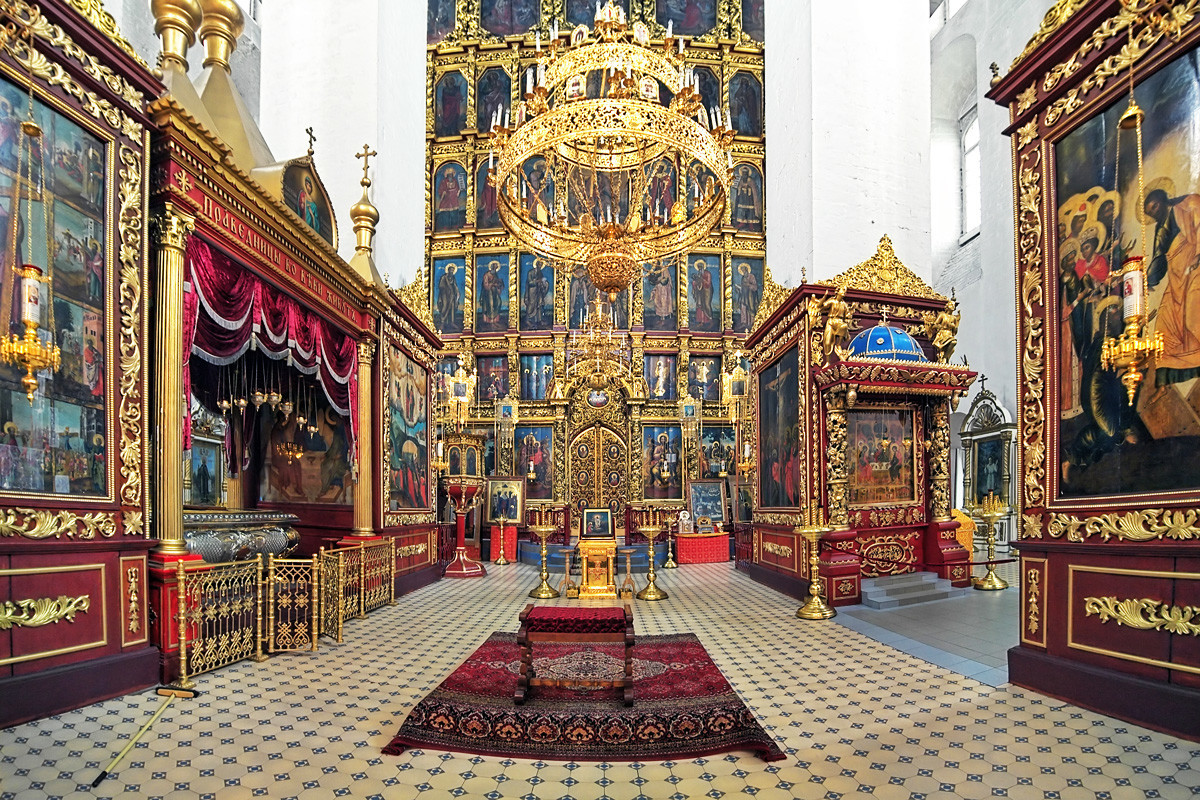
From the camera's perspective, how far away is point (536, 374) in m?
20.9

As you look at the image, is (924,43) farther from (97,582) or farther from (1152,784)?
(97,582)

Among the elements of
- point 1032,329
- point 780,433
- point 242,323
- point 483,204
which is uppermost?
point 483,204

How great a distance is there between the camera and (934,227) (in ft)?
67.0

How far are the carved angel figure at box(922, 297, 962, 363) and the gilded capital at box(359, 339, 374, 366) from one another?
352 inches

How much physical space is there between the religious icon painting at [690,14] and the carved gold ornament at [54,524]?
23.0 meters

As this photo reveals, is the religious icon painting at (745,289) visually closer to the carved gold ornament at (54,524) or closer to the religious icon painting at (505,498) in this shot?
the religious icon painting at (505,498)

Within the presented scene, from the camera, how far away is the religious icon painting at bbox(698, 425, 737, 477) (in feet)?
64.5

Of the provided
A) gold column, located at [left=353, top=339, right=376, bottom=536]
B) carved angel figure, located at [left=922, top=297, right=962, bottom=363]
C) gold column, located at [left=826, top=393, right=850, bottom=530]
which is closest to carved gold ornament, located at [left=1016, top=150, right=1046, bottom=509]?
gold column, located at [left=826, top=393, right=850, bottom=530]

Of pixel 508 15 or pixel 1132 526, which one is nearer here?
pixel 1132 526

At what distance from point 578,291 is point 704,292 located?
13.6 feet

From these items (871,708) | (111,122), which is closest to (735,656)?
(871,708)

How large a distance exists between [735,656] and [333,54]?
487 inches

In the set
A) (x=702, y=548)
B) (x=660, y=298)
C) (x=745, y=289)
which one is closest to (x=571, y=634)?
(x=702, y=548)

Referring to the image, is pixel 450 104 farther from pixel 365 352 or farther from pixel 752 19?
pixel 365 352
